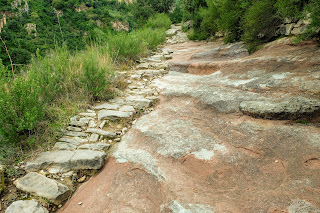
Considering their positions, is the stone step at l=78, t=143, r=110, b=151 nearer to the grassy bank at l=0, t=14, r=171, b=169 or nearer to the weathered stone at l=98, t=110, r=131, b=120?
the grassy bank at l=0, t=14, r=171, b=169

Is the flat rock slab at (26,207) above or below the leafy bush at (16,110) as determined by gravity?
below

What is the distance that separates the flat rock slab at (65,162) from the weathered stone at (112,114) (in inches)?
32.5

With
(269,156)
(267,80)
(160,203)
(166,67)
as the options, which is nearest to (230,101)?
(267,80)

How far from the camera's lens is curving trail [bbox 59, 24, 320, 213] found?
1.32 m

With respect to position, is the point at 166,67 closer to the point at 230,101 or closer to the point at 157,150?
the point at 230,101

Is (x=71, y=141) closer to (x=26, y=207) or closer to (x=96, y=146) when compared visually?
(x=96, y=146)

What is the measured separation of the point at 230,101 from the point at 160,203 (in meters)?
1.78

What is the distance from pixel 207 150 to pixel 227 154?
0.19 m

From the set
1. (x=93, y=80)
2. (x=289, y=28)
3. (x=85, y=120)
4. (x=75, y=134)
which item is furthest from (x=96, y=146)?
(x=289, y=28)

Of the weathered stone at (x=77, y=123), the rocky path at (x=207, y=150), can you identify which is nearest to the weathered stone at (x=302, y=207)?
the rocky path at (x=207, y=150)

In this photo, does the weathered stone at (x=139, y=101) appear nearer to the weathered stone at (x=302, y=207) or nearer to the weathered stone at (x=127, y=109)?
the weathered stone at (x=127, y=109)

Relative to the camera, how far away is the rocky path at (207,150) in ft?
4.42

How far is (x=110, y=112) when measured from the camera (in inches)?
110

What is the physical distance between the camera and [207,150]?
→ 1839 mm
